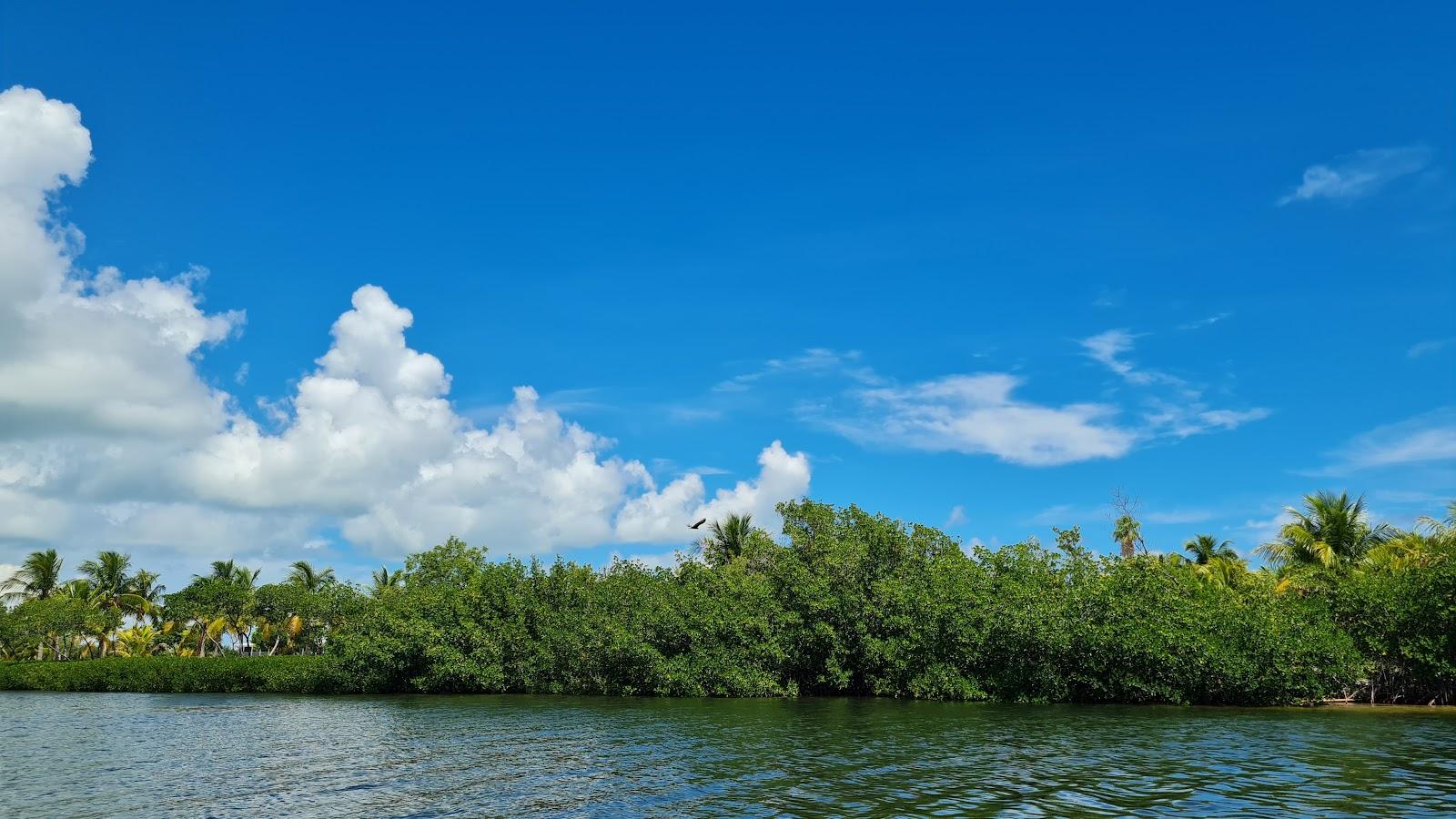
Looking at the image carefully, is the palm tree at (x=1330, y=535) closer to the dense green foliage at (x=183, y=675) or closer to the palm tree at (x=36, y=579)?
the dense green foliage at (x=183, y=675)

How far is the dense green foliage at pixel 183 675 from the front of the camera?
77.7 m

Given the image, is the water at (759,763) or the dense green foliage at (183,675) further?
the dense green foliage at (183,675)

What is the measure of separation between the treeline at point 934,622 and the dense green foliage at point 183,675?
3.86m

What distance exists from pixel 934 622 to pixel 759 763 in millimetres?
27846

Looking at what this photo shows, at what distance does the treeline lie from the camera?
149 ft

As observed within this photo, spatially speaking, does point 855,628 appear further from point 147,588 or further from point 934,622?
point 147,588

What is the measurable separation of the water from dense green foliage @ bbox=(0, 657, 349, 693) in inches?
1184

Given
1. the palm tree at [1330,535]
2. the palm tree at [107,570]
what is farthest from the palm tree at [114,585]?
the palm tree at [1330,535]

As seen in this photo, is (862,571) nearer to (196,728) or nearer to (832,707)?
Answer: (832,707)

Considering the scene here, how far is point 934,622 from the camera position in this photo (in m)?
53.1

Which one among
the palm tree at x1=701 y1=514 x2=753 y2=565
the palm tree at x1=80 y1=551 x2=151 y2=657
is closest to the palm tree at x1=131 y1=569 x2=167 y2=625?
the palm tree at x1=80 y1=551 x2=151 y2=657

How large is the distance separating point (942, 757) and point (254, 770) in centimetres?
2083

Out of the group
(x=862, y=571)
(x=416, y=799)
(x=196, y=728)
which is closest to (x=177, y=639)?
(x=196, y=728)

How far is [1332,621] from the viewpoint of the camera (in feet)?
152
